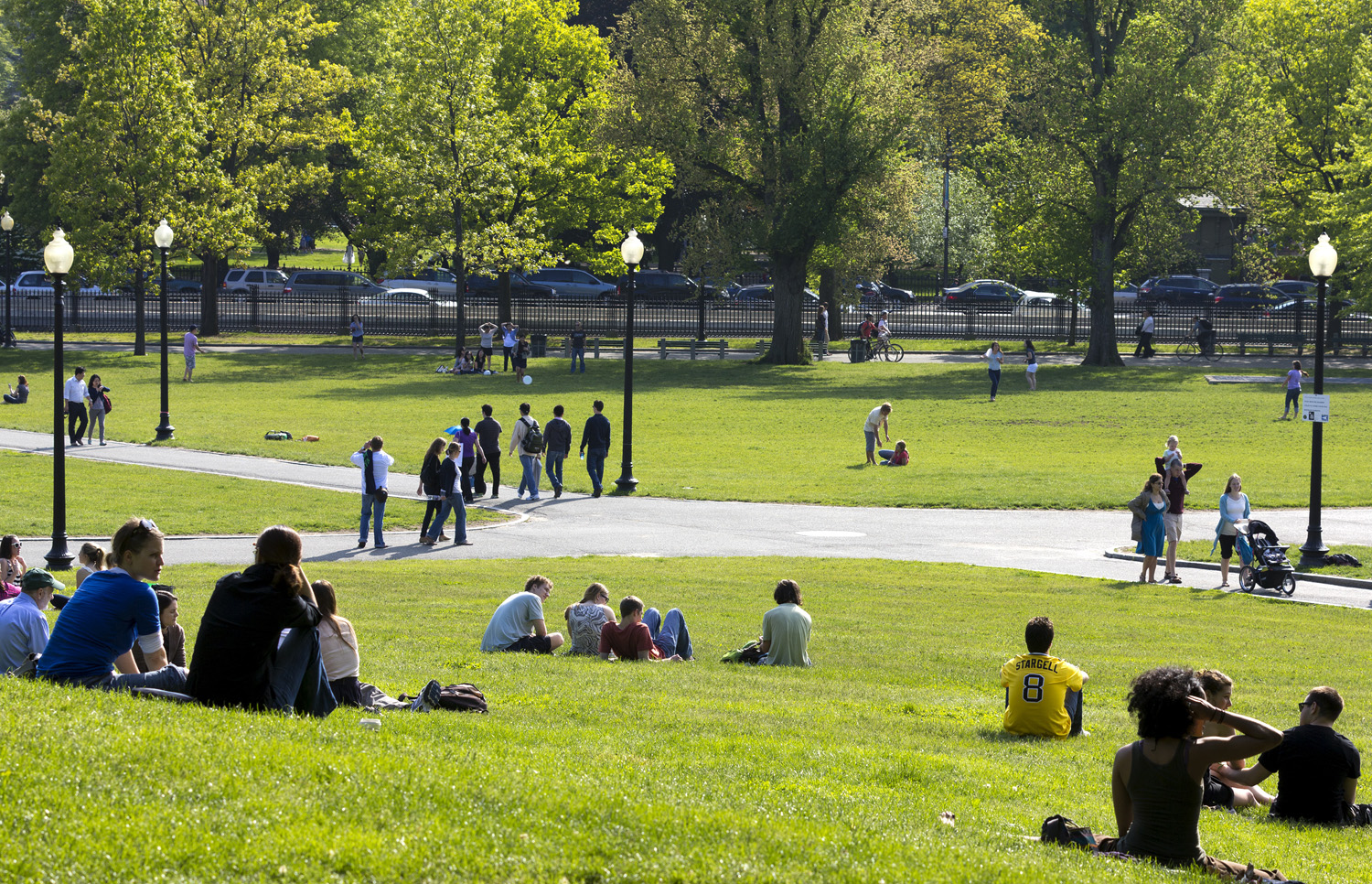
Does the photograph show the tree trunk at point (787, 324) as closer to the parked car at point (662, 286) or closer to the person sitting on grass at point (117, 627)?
the parked car at point (662, 286)

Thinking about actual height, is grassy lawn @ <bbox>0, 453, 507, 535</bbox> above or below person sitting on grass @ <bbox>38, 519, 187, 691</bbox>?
below

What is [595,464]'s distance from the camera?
25.4 m

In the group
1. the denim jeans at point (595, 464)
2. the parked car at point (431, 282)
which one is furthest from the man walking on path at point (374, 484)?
the parked car at point (431, 282)

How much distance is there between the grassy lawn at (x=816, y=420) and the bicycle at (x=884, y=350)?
2253 mm

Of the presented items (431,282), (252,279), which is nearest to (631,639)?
(431,282)

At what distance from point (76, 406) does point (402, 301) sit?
3382cm

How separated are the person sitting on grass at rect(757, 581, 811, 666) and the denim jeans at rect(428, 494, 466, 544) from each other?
29.1 ft

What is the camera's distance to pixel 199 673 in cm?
772

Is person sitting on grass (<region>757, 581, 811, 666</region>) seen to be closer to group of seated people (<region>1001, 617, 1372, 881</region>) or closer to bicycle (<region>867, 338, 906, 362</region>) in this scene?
group of seated people (<region>1001, 617, 1372, 881</region>)

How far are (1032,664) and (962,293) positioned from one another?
67156 millimetres

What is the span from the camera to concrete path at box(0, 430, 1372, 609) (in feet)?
65.0

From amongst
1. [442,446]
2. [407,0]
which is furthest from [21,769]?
[407,0]

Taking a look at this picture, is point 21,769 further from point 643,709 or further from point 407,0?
point 407,0

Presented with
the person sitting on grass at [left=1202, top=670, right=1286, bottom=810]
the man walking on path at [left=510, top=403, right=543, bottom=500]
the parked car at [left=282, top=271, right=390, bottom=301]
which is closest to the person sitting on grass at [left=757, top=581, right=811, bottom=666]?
the person sitting on grass at [left=1202, top=670, right=1286, bottom=810]
